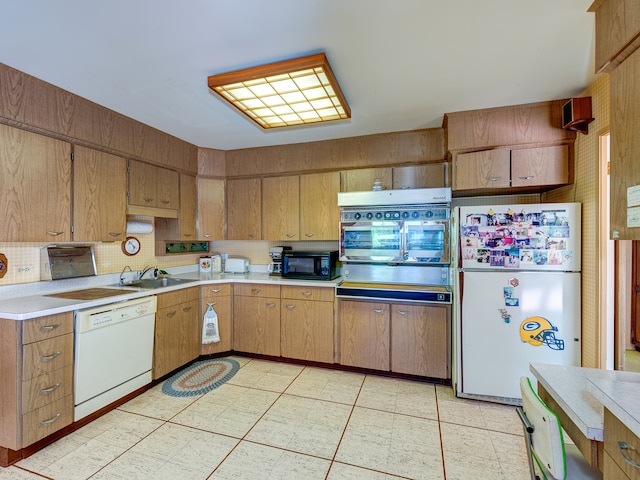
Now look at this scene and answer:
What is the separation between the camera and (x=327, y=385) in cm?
265

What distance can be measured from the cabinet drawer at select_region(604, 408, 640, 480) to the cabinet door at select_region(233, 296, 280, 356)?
102 inches

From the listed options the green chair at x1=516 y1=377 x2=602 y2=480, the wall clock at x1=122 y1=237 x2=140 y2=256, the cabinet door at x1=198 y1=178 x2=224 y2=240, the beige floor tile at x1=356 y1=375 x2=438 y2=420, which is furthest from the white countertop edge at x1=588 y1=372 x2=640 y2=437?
the wall clock at x1=122 y1=237 x2=140 y2=256

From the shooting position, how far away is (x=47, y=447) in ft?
6.13

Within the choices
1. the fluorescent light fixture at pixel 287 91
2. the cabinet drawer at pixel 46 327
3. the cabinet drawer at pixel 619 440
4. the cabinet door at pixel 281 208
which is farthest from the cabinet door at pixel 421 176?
the cabinet drawer at pixel 46 327

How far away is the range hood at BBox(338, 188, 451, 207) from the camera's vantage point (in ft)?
8.77

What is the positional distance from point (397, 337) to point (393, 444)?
3.16ft

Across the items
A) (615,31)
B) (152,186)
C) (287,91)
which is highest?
(287,91)

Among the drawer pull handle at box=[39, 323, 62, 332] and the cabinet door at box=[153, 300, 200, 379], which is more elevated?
the drawer pull handle at box=[39, 323, 62, 332]

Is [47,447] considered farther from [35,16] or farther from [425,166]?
[425,166]

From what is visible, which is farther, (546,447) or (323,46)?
(323,46)

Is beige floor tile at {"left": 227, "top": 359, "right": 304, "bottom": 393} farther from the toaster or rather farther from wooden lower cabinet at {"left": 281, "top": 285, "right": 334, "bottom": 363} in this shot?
the toaster

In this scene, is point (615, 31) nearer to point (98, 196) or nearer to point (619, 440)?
point (619, 440)

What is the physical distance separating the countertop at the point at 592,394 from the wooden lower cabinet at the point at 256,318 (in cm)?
236

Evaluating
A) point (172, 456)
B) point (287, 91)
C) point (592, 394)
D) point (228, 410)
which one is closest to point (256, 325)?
point (228, 410)
